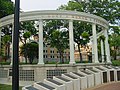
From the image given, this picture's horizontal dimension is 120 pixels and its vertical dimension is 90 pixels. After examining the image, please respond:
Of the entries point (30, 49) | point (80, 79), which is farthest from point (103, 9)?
point (80, 79)

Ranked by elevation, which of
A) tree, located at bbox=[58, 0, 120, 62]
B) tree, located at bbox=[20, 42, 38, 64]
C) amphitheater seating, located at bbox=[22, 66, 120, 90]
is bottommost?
amphitheater seating, located at bbox=[22, 66, 120, 90]

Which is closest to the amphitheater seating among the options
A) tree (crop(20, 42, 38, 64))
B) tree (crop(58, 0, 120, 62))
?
tree (crop(20, 42, 38, 64))

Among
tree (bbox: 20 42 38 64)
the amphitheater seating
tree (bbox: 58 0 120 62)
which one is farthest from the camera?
tree (bbox: 58 0 120 62)

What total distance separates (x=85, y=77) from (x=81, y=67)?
326cm

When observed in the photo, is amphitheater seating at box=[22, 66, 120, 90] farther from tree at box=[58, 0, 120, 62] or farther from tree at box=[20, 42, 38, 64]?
tree at box=[58, 0, 120, 62]

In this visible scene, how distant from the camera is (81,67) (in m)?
15.8

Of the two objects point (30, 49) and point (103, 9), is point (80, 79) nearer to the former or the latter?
point (30, 49)

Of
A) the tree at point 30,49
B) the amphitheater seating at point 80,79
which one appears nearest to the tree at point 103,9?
the tree at point 30,49

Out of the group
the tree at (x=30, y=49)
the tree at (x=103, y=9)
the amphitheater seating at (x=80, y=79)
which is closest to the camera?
the amphitheater seating at (x=80, y=79)

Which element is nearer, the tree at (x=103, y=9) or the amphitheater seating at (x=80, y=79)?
the amphitheater seating at (x=80, y=79)

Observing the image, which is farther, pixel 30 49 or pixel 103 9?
pixel 103 9

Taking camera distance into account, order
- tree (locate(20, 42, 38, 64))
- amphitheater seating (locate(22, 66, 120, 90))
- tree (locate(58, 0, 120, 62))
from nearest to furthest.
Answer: amphitheater seating (locate(22, 66, 120, 90)) < tree (locate(20, 42, 38, 64)) < tree (locate(58, 0, 120, 62))

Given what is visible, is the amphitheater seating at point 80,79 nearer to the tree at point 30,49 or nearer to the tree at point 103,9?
the tree at point 30,49

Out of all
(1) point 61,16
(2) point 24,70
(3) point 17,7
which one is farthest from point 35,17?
(3) point 17,7
